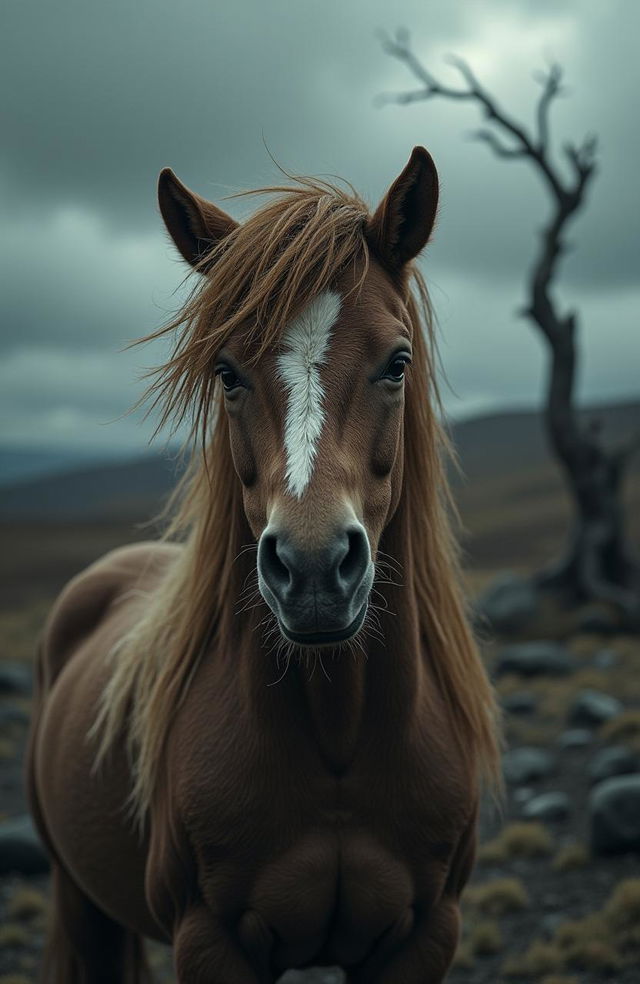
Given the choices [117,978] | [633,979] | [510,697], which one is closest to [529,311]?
[510,697]

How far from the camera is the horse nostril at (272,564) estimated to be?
165 centimetres

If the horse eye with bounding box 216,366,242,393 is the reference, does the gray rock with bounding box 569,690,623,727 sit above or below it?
below

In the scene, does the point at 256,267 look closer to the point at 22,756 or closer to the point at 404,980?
the point at 404,980

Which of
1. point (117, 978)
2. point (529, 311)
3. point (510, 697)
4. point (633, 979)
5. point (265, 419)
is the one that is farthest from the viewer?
point (529, 311)

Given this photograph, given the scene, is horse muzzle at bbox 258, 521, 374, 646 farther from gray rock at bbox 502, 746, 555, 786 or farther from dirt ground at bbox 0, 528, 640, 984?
gray rock at bbox 502, 746, 555, 786

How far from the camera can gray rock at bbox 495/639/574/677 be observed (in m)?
9.51

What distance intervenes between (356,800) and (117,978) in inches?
74.0

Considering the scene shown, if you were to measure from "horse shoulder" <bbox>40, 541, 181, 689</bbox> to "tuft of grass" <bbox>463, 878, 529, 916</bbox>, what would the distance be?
8.96ft

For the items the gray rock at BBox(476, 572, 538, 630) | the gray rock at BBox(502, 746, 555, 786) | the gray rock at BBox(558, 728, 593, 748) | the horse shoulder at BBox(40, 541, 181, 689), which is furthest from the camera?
the gray rock at BBox(476, 572, 538, 630)

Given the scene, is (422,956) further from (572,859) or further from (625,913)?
(572,859)

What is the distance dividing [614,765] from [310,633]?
505 cm

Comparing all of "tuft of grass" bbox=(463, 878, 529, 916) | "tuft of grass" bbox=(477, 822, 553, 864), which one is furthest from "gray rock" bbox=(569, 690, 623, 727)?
"tuft of grass" bbox=(463, 878, 529, 916)

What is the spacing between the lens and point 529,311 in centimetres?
1238

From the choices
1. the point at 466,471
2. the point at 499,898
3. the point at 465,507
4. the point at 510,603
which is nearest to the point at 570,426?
the point at 510,603
